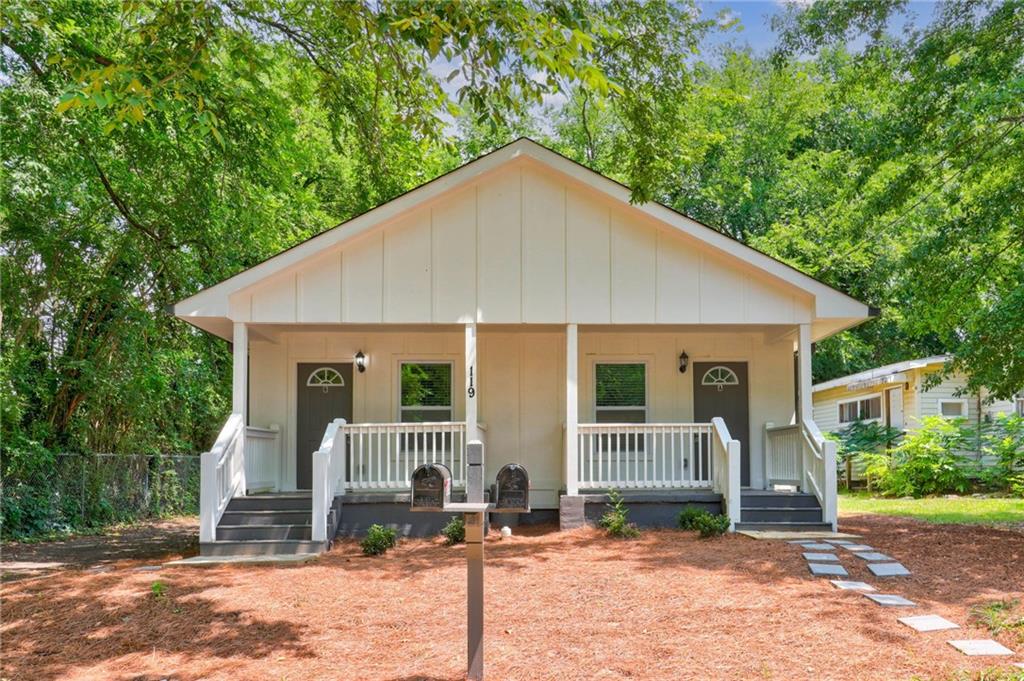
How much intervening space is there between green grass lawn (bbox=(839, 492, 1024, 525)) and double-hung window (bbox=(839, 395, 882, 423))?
14.1 feet

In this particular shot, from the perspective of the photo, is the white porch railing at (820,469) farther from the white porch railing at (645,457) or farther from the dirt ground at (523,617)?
the white porch railing at (645,457)

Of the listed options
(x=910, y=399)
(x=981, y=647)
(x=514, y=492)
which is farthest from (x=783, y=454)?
(x=910, y=399)

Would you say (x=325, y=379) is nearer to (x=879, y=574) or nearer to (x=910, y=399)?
(x=879, y=574)

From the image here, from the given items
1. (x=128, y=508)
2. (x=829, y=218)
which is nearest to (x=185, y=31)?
(x=128, y=508)

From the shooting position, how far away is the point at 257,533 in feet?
32.0

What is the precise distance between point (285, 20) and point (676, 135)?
203 inches

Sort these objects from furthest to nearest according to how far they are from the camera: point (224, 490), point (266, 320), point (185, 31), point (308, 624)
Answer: point (266, 320)
point (224, 490)
point (185, 31)
point (308, 624)

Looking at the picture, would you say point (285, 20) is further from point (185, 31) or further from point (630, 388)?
point (630, 388)

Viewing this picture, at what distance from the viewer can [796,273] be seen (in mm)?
10828

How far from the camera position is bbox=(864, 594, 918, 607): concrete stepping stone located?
652 centimetres

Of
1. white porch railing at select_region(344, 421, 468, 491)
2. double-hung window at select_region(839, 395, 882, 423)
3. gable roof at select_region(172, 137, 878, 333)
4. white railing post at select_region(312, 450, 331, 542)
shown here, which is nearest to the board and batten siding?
gable roof at select_region(172, 137, 878, 333)

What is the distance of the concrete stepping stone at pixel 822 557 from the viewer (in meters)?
8.18

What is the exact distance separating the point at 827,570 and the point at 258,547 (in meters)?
6.11

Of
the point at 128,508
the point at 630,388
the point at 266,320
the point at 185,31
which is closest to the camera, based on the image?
the point at 185,31
